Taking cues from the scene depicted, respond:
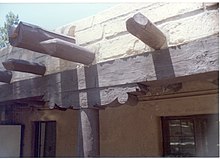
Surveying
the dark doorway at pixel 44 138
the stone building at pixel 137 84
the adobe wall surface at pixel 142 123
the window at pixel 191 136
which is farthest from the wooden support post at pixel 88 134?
the dark doorway at pixel 44 138

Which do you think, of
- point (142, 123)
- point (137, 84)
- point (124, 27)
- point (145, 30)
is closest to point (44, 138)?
point (142, 123)

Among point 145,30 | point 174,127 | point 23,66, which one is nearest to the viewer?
point 145,30

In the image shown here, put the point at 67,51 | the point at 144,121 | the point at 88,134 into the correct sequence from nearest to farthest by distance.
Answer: the point at 67,51, the point at 88,134, the point at 144,121

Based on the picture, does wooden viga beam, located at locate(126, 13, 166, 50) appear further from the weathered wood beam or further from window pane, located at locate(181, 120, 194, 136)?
window pane, located at locate(181, 120, 194, 136)

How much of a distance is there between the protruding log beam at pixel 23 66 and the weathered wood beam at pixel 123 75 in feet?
0.32

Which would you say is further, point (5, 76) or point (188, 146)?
point (188, 146)

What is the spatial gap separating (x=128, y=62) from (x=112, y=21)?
0.57m

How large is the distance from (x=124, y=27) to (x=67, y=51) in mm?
579

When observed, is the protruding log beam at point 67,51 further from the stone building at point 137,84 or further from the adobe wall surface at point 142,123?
the adobe wall surface at point 142,123

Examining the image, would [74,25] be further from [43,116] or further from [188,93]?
[43,116]

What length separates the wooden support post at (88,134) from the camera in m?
2.16

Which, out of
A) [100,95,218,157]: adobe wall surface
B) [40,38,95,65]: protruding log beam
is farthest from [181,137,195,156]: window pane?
[40,38,95,65]: protruding log beam

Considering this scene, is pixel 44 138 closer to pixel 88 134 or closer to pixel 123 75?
pixel 88 134

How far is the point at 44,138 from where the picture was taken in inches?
201
